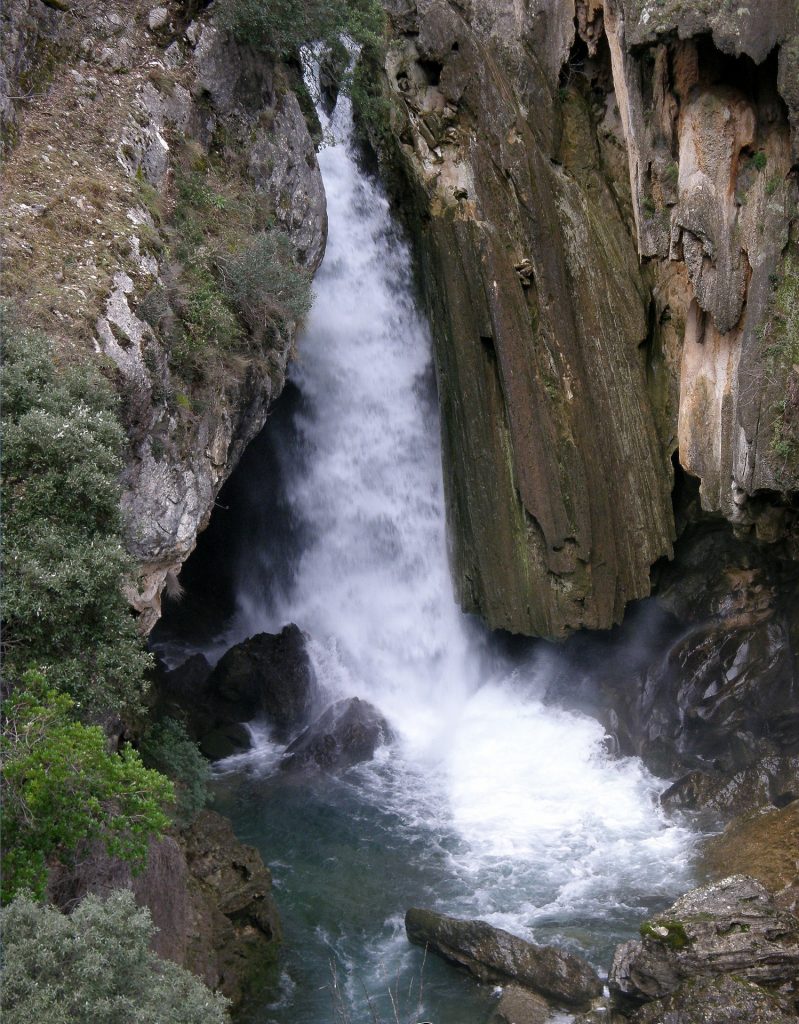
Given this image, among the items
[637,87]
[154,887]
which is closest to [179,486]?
[154,887]

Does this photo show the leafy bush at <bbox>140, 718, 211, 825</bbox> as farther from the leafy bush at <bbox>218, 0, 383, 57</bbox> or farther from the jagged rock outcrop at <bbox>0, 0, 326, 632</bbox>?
the leafy bush at <bbox>218, 0, 383, 57</bbox>

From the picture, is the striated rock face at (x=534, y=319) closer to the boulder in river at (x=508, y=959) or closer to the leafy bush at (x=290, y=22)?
the leafy bush at (x=290, y=22)

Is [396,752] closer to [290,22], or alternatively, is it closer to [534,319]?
[534,319]

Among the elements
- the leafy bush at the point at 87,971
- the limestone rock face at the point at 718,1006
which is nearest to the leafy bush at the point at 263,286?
the leafy bush at the point at 87,971

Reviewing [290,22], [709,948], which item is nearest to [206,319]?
[290,22]

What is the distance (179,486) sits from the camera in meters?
12.8

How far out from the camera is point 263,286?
1480cm

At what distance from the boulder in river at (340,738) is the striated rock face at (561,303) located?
12.0 feet

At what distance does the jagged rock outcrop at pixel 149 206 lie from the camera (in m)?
11.9

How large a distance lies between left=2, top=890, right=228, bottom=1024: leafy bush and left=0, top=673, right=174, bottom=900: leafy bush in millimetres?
562

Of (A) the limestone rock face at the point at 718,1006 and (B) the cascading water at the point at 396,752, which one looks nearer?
(A) the limestone rock face at the point at 718,1006

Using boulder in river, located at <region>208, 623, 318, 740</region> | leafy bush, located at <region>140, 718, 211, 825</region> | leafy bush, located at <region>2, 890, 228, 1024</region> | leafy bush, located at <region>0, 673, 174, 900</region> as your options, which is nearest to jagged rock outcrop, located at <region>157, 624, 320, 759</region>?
boulder in river, located at <region>208, 623, 318, 740</region>

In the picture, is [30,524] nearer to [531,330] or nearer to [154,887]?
[154,887]

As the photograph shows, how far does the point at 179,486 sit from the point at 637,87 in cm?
1153
